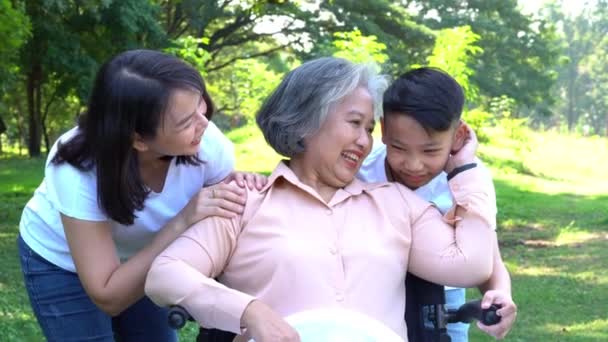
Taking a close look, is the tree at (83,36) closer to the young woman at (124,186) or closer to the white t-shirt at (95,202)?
the white t-shirt at (95,202)

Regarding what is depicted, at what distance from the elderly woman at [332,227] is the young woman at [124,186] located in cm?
9

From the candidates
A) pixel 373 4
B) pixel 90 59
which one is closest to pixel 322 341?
pixel 90 59

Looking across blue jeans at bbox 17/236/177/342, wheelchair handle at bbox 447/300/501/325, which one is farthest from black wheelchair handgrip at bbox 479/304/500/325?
blue jeans at bbox 17/236/177/342

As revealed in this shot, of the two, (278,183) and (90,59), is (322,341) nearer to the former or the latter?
(278,183)

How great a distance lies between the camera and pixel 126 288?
2242 mm

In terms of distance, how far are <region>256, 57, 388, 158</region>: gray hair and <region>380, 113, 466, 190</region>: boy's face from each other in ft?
0.24

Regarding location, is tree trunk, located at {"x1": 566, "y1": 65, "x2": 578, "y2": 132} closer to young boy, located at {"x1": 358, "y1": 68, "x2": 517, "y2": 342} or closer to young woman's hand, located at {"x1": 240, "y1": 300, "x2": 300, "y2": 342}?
young boy, located at {"x1": 358, "y1": 68, "x2": 517, "y2": 342}

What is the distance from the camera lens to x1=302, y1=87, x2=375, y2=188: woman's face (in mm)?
2295

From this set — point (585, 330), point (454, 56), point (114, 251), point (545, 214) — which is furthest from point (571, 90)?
point (114, 251)

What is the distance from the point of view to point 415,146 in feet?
7.84

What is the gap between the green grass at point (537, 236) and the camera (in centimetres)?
558

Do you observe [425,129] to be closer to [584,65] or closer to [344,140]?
[344,140]

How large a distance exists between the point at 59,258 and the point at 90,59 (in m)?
12.6

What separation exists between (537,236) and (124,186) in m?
7.33
